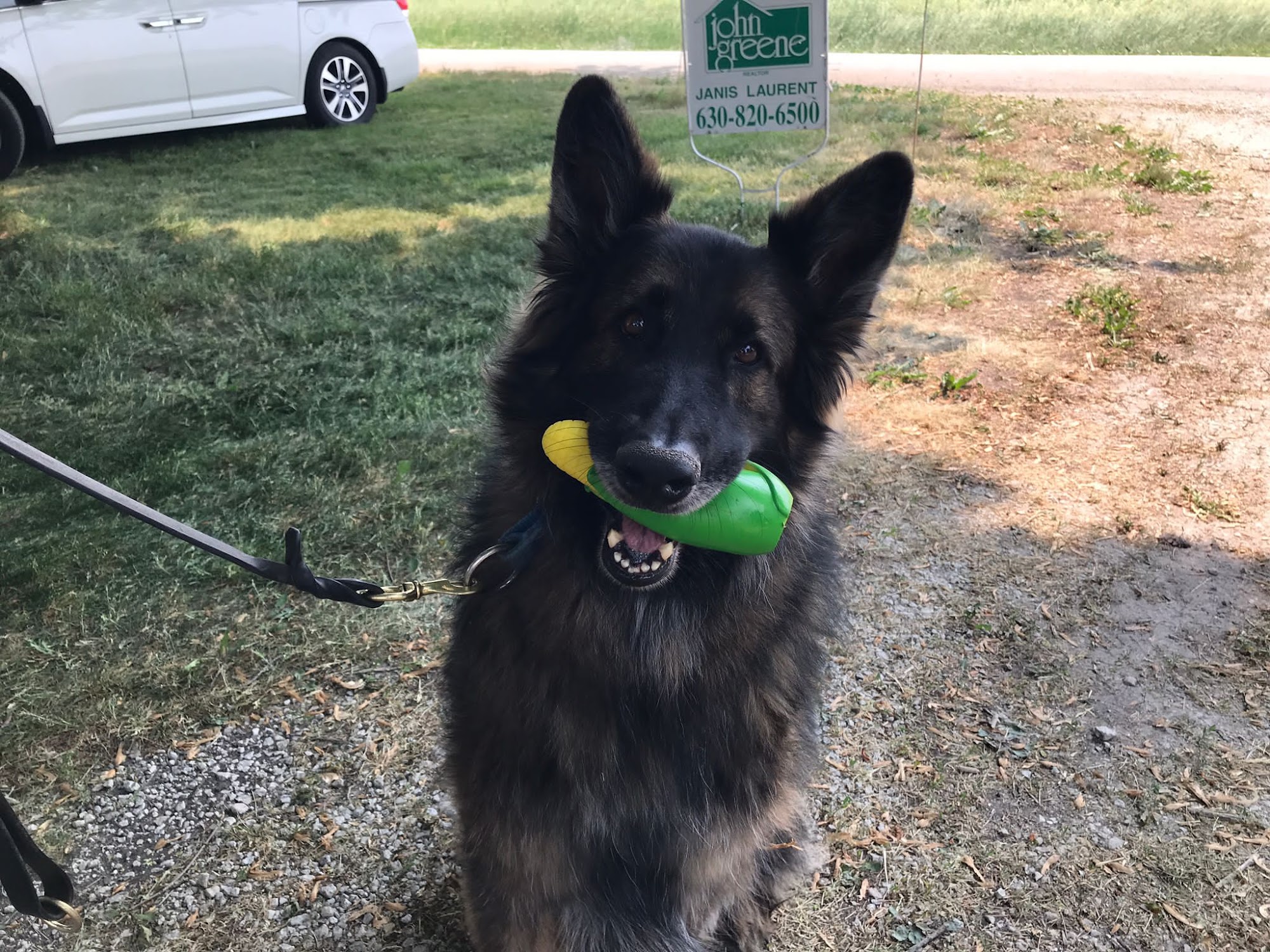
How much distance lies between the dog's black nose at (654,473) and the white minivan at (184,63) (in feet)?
27.5

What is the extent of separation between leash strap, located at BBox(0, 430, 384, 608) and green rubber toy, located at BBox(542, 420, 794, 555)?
1.92ft

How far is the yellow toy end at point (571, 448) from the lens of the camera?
2070mm

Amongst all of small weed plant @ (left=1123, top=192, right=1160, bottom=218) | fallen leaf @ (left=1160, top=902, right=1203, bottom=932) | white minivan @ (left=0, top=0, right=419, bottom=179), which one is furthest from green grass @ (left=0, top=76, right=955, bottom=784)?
fallen leaf @ (left=1160, top=902, right=1203, bottom=932)

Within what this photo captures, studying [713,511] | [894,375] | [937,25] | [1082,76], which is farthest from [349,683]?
[937,25]

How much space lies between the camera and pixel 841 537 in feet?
14.5

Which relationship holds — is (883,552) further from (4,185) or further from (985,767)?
(4,185)

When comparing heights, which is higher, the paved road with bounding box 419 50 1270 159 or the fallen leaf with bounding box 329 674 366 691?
the paved road with bounding box 419 50 1270 159

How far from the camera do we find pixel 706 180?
8.77 meters

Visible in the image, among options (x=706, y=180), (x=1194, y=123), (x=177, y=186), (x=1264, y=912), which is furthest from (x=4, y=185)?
(x=1194, y=123)

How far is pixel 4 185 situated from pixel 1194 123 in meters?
11.9

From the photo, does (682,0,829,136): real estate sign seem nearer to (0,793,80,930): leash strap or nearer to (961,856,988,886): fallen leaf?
(961,856,988,886): fallen leaf

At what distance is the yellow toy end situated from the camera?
2070 millimetres

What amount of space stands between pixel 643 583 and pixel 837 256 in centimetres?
101

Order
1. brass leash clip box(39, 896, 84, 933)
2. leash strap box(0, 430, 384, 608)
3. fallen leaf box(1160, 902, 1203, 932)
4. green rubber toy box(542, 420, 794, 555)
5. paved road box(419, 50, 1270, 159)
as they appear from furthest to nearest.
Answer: paved road box(419, 50, 1270, 159) → fallen leaf box(1160, 902, 1203, 932) → green rubber toy box(542, 420, 794, 555) → brass leash clip box(39, 896, 84, 933) → leash strap box(0, 430, 384, 608)
